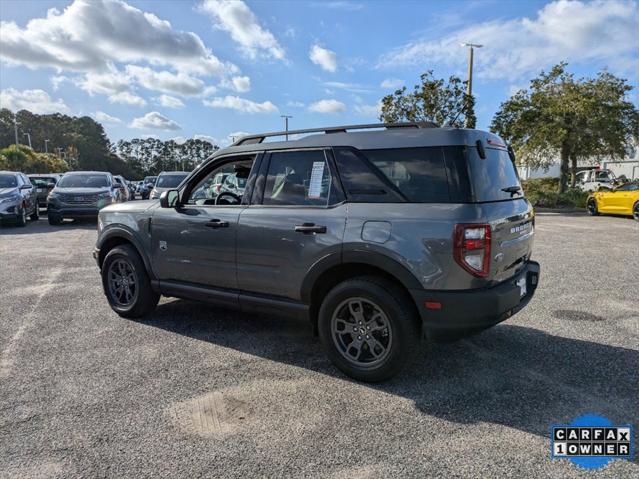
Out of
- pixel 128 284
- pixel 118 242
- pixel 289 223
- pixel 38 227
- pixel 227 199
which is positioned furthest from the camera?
pixel 38 227

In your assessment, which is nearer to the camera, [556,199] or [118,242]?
[118,242]

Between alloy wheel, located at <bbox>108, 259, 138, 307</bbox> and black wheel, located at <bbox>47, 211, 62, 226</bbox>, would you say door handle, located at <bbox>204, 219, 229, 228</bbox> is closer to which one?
alloy wheel, located at <bbox>108, 259, 138, 307</bbox>

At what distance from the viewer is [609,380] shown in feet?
11.8

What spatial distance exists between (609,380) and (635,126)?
868 inches

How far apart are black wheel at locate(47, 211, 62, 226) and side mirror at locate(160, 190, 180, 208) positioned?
11148 millimetres

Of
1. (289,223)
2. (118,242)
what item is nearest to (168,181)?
(118,242)

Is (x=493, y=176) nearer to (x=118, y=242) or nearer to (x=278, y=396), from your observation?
(x=278, y=396)

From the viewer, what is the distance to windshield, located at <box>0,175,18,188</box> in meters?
13.8

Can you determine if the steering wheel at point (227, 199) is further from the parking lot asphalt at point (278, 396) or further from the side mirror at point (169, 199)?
the parking lot asphalt at point (278, 396)

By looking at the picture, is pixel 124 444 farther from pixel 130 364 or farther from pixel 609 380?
pixel 609 380

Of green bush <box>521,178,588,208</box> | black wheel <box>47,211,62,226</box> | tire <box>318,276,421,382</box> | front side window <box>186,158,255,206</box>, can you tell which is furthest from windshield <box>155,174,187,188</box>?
green bush <box>521,178,588,208</box>

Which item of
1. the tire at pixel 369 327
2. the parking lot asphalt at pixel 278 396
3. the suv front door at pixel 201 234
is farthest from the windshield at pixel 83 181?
the tire at pixel 369 327

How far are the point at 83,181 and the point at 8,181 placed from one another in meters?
2.07

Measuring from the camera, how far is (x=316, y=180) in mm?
3807
